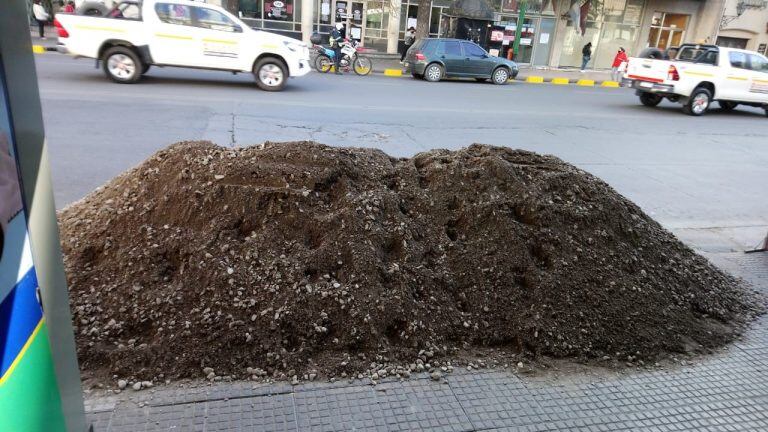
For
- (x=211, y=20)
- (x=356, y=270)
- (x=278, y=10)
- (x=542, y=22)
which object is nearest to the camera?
(x=356, y=270)

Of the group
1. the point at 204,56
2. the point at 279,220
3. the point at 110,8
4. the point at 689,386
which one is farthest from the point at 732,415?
the point at 110,8

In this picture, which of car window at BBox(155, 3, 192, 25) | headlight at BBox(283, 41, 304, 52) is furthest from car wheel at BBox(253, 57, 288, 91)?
car window at BBox(155, 3, 192, 25)

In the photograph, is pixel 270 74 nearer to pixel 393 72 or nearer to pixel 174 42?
pixel 174 42

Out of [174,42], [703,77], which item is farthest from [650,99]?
[174,42]

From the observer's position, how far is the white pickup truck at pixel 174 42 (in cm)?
1241

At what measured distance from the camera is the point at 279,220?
12.8 ft

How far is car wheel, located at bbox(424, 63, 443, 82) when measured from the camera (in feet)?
65.9

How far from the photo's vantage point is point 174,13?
12859 mm

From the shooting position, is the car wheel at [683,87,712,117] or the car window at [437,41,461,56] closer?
the car wheel at [683,87,712,117]

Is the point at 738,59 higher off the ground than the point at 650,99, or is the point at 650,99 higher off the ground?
the point at 738,59

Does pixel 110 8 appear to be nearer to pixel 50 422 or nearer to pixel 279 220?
pixel 279 220

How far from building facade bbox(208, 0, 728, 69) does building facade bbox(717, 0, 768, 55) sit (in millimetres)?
307

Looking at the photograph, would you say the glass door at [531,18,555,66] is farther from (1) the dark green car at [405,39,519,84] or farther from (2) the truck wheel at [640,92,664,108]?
(2) the truck wheel at [640,92,664,108]

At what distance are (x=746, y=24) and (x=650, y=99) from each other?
19296 millimetres
